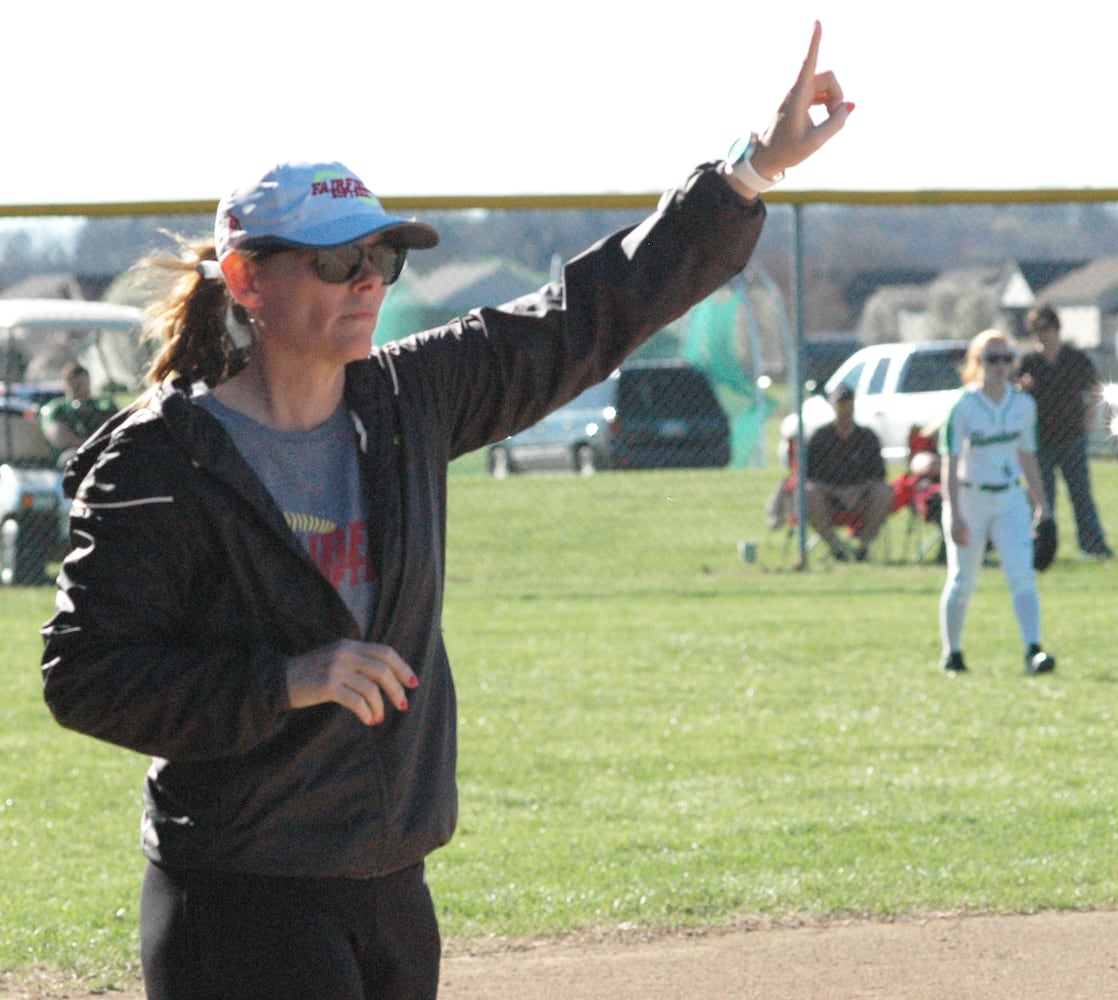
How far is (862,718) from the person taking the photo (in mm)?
8047

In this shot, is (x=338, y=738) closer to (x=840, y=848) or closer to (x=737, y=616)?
(x=840, y=848)

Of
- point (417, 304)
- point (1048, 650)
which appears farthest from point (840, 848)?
point (417, 304)

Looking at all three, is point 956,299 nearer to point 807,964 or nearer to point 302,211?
point 807,964

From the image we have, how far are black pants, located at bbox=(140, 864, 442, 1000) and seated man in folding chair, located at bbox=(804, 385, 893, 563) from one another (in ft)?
36.8

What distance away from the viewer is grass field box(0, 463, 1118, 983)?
521 centimetres

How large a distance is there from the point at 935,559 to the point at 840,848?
933cm

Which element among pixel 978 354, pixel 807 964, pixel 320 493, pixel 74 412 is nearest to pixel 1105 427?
pixel 978 354

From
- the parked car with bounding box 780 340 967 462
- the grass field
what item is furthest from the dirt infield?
the parked car with bounding box 780 340 967 462

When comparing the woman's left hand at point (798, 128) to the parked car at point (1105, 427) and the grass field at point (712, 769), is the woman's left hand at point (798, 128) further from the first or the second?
the parked car at point (1105, 427)

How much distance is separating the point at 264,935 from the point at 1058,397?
1202 centimetres

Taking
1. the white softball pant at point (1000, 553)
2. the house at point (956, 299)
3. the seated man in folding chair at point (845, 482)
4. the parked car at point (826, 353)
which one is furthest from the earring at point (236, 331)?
the parked car at point (826, 353)

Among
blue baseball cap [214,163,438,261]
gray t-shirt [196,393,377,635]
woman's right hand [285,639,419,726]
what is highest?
blue baseball cap [214,163,438,261]

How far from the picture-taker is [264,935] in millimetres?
2391

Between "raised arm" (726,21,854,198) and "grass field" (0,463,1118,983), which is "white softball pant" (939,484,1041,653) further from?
"raised arm" (726,21,854,198)
